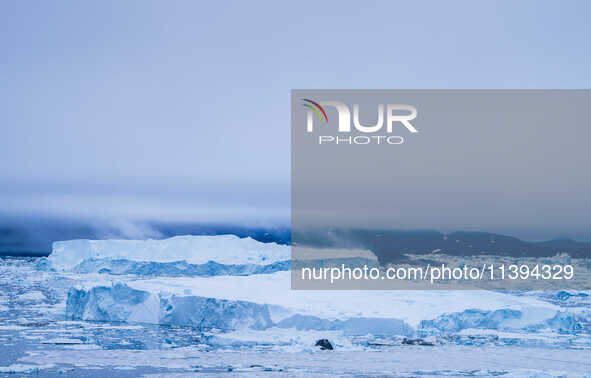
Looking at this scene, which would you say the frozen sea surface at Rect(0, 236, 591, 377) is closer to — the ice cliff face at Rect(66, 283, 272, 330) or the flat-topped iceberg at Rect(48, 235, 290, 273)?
the ice cliff face at Rect(66, 283, 272, 330)

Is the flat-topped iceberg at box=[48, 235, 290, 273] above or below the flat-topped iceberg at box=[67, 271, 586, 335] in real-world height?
above

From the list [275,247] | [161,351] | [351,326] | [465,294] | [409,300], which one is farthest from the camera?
[275,247]

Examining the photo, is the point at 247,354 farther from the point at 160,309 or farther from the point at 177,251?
the point at 177,251

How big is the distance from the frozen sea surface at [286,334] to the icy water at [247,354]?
0.05 ft

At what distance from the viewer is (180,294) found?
39.5 ft

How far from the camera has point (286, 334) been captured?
10.6 meters

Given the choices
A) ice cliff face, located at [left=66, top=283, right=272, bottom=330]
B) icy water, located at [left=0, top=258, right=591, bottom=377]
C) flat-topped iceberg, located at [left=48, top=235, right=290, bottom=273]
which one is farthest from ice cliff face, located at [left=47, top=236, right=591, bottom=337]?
flat-topped iceberg, located at [left=48, top=235, right=290, bottom=273]

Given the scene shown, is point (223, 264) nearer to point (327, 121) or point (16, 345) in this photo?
point (327, 121)

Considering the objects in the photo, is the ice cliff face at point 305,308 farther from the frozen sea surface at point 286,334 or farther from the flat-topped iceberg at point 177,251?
the flat-topped iceberg at point 177,251

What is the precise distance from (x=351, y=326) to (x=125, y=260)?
15347 millimetres

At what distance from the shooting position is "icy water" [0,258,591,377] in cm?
796

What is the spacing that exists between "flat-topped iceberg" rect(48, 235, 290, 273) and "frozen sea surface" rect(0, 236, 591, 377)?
990cm

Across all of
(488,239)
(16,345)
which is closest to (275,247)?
(488,239)

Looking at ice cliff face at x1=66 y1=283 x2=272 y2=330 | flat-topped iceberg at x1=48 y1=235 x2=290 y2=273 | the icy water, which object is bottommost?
the icy water
